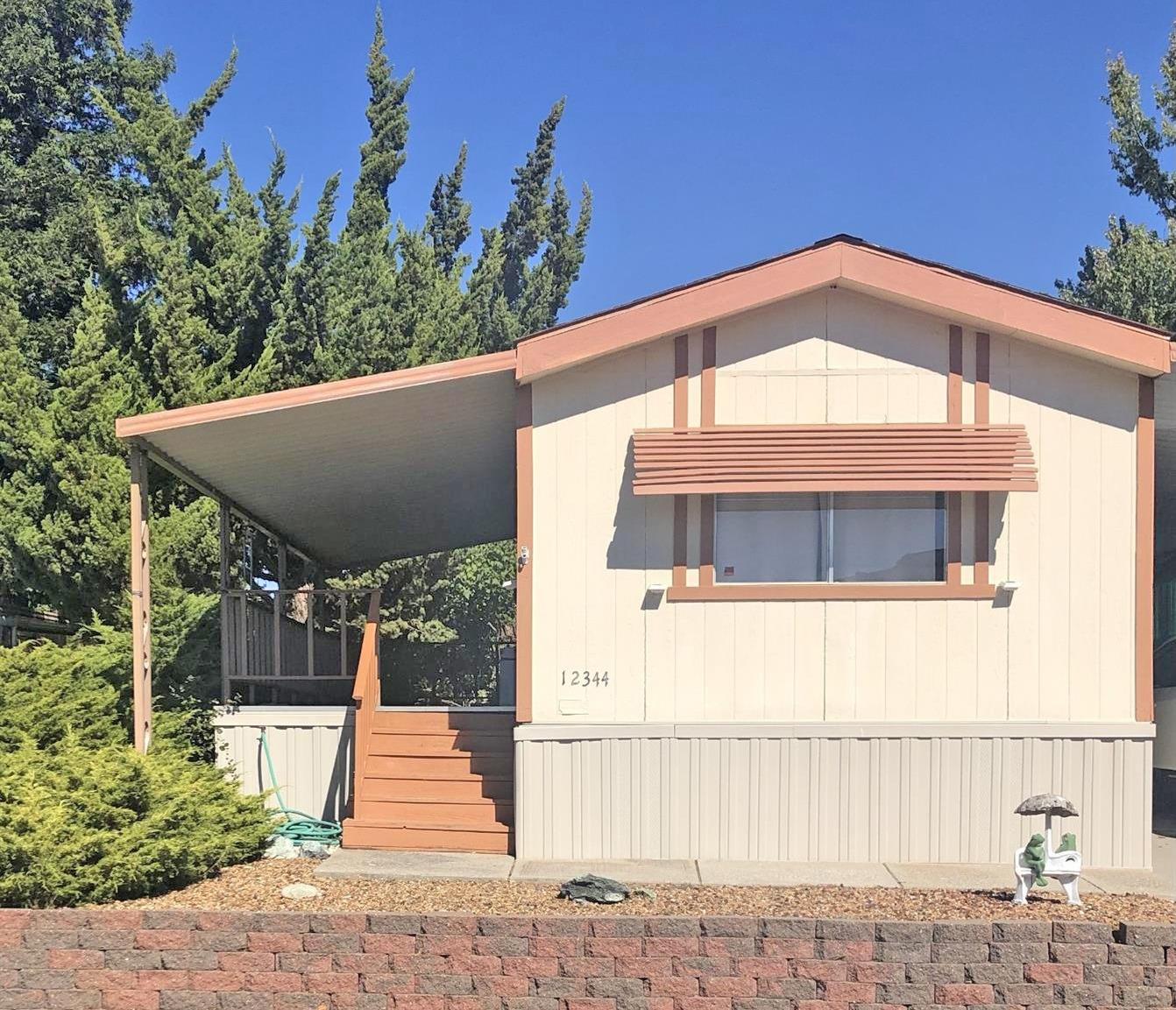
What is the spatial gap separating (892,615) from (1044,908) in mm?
2150

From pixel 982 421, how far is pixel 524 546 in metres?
3.31

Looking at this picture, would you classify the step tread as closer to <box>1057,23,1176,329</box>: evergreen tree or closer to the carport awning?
the carport awning

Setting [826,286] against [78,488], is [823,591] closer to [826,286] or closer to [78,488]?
[826,286]

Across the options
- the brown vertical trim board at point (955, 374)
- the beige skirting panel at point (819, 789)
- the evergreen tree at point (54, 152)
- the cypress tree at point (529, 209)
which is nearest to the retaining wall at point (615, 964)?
the beige skirting panel at point (819, 789)

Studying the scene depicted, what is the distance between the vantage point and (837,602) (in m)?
7.31

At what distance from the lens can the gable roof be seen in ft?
23.1

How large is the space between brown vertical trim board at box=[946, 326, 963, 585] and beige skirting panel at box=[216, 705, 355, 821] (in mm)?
4748

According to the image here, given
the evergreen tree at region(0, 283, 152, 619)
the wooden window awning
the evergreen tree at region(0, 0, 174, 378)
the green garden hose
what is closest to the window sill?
the wooden window awning

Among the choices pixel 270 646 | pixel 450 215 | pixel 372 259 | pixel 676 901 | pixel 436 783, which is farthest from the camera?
pixel 450 215

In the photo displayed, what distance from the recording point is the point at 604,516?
291 inches

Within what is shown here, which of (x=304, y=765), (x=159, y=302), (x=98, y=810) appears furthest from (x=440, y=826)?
(x=159, y=302)

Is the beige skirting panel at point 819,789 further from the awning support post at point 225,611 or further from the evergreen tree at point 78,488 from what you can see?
the evergreen tree at point 78,488

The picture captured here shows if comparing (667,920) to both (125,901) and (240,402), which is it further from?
(240,402)

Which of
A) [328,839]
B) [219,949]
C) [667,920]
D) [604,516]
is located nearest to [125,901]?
[219,949]
